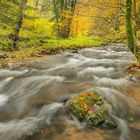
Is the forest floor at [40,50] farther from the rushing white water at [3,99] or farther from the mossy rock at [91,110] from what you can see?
the rushing white water at [3,99]

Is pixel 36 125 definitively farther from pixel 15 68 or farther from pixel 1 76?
pixel 15 68

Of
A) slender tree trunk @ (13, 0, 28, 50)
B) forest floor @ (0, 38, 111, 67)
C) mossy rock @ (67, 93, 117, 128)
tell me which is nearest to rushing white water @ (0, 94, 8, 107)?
mossy rock @ (67, 93, 117, 128)

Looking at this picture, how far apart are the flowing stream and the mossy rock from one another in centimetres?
15

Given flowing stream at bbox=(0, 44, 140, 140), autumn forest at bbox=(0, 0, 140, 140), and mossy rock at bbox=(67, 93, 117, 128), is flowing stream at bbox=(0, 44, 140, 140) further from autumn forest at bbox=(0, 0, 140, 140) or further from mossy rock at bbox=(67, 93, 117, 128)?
mossy rock at bbox=(67, 93, 117, 128)

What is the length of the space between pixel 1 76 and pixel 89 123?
15.9ft

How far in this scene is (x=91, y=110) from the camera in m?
5.56

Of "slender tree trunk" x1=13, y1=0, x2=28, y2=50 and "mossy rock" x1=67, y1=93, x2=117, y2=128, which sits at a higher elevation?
"slender tree trunk" x1=13, y1=0, x2=28, y2=50

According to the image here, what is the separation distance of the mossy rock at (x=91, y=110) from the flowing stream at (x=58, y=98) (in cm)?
15

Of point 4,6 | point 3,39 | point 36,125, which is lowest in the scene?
point 36,125

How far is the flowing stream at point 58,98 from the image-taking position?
5.11 m

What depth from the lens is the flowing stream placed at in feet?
16.8

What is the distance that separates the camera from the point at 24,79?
877cm

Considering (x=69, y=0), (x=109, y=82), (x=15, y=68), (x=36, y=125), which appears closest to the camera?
(x=36, y=125)

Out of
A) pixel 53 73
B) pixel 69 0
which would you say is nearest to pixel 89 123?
pixel 53 73
